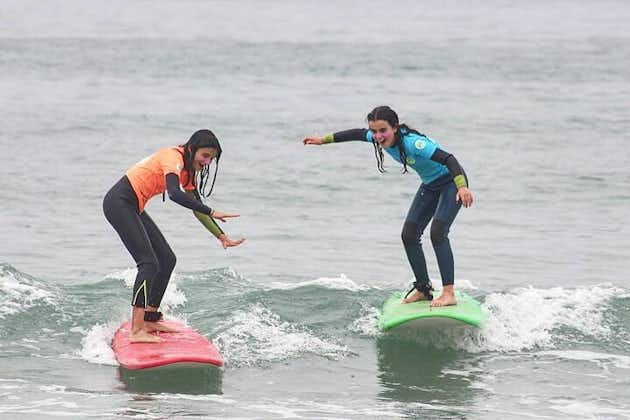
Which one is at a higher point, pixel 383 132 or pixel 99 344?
pixel 383 132

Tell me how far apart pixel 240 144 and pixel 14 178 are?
596cm

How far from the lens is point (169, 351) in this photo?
10352 millimetres

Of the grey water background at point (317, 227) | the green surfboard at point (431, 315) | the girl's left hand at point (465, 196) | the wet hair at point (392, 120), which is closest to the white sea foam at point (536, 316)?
the grey water background at point (317, 227)

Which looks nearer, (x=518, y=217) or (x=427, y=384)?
(x=427, y=384)

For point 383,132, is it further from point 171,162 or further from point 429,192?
point 171,162

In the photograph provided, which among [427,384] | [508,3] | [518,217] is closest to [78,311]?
[427,384]

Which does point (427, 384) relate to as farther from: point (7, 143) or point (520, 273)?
point (7, 143)

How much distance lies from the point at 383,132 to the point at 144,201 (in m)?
2.25

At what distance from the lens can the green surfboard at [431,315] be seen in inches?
451

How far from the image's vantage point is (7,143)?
25844mm

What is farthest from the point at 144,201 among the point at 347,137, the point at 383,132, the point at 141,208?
the point at 383,132

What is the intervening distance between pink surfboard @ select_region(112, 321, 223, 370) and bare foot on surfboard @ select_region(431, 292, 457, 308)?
2260 mm

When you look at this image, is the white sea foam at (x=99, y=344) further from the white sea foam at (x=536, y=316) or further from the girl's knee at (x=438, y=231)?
the white sea foam at (x=536, y=316)

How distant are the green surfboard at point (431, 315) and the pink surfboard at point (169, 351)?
74.9 inches
